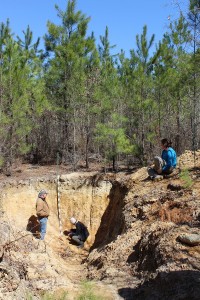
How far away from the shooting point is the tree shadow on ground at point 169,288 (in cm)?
599

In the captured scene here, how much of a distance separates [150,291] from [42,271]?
7.92 ft

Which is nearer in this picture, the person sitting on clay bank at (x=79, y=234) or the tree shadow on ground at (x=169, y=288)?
the tree shadow on ground at (x=169, y=288)

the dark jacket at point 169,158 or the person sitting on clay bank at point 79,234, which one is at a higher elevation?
the dark jacket at point 169,158

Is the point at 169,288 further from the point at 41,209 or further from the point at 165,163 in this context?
the point at 165,163

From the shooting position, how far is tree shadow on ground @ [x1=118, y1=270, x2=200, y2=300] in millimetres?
5988

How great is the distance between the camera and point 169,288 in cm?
640

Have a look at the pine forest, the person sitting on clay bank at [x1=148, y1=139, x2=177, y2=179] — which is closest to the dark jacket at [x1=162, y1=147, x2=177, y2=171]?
the person sitting on clay bank at [x1=148, y1=139, x2=177, y2=179]

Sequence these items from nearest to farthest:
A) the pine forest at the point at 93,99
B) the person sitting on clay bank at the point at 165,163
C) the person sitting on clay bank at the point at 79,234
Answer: the person sitting on clay bank at the point at 165,163
the person sitting on clay bank at the point at 79,234
the pine forest at the point at 93,99

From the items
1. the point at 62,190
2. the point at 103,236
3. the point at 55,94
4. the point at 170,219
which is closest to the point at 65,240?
the point at 103,236

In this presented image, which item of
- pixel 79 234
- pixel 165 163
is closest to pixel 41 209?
pixel 79 234

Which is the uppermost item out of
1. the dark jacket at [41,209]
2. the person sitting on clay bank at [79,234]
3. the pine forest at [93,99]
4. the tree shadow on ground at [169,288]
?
the pine forest at [93,99]

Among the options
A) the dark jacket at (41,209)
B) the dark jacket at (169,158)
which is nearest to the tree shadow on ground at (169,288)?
the dark jacket at (41,209)

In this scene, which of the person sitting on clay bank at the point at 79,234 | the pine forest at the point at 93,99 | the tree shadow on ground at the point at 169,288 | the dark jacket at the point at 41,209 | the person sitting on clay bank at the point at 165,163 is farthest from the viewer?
the pine forest at the point at 93,99

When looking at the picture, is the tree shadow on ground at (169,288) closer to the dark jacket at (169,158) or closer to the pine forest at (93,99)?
the dark jacket at (169,158)
